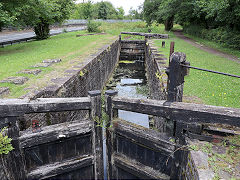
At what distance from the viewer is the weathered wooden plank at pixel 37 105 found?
10.3 feet

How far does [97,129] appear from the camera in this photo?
382cm

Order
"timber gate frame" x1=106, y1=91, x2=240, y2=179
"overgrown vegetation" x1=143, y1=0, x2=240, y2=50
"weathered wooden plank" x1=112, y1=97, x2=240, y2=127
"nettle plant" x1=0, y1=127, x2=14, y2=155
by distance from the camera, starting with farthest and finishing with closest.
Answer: "overgrown vegetation" x1=143, y1=0, x2=240, y2=50, "nettle plant" x1=0, y1=127, x2=14, y2=155, "timber gate frame" x1=106, y1=91, x2=240, y2=179, "weathered wooden plank" x1=112, y1=97, x2=240, y2=127

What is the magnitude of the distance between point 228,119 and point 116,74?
1206cm

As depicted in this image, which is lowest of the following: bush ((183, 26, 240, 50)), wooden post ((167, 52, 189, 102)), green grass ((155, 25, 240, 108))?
green grass ((155, 25, 240, 108))

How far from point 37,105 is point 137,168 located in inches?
87.3

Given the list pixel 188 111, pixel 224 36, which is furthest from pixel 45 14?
pixel 188 111

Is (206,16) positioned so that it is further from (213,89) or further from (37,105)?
(37,105)

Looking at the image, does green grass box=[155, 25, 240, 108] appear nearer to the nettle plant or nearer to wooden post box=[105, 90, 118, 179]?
wooden post box=[105, 90, 118, 179]

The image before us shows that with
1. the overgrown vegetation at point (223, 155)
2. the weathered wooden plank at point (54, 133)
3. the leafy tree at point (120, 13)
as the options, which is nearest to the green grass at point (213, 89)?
the overgrown vegetation at point (223, 155)

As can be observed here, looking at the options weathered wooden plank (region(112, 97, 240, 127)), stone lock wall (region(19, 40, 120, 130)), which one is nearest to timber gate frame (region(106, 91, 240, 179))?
weathered wooden plank (region(112, 97, 240, 127))

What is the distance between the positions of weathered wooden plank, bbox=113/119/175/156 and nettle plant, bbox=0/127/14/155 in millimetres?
1856

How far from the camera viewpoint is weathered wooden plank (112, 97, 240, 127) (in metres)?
2.66

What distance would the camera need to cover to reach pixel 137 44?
747 inches

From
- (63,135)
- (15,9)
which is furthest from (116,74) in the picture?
(63,135)
